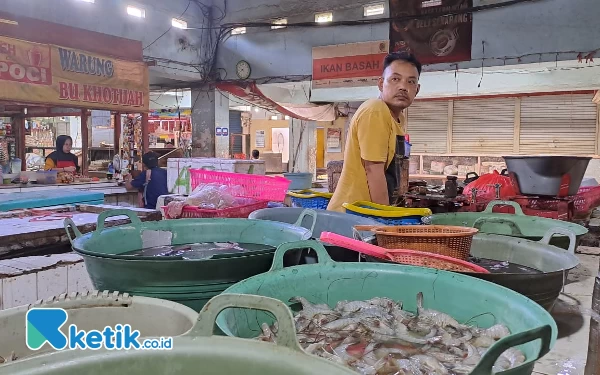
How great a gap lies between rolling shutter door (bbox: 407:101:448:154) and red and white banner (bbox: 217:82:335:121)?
2323 millimetres

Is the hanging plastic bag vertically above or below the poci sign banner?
below

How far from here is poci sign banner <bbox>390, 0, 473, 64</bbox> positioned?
324 inches

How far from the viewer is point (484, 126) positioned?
11953 mm

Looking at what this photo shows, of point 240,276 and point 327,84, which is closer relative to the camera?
point 240,276

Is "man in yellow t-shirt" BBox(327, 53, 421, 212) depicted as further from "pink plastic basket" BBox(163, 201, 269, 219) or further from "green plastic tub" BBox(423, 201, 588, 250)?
"pink plastic basket" BBox(163, 201, 269, 219)

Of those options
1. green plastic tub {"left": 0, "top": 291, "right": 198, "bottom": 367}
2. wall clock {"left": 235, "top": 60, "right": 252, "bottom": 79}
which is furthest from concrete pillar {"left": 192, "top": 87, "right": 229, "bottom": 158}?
green plastic tub {"left": 0, "top": 291, "right": 198, "bottom": 367}

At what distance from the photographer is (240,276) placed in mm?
1637

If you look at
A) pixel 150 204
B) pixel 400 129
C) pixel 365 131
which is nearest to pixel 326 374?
pixel 365 131

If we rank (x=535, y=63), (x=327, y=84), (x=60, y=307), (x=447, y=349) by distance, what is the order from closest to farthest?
1. (x=60, y=307)
2. (x=447, y=349)
3. (x=535, y=63)
4. (x=327, y=84)

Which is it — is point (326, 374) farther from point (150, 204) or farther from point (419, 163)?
point (419, 163)

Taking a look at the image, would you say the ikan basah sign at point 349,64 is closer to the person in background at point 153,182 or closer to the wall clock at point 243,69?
the wall clock at point 243,69

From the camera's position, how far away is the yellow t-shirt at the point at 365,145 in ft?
9.96

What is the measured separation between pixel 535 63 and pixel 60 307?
28.3 feet

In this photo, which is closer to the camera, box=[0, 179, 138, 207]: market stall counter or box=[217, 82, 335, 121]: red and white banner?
box=[0, 179, 138, 207]: market stall counter
